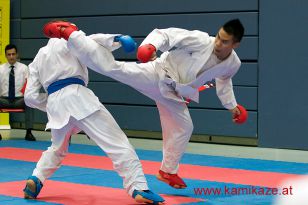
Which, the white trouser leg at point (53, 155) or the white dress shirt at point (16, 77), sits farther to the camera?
the white dress shirt at point (16, 77)

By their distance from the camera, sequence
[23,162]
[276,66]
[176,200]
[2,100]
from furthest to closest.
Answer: [2,100] < [276,66] < [23,162] < [176,200]

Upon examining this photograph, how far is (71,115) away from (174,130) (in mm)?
978

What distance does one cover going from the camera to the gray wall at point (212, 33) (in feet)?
31.4

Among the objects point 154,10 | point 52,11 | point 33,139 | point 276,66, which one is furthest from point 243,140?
point 52,11

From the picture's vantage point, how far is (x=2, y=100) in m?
10.4

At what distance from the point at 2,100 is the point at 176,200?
5.85 m

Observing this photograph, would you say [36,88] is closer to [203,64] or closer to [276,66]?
[203,64]

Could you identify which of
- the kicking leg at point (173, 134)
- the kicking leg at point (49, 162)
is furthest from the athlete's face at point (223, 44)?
the kicking leg at point (49, 162)

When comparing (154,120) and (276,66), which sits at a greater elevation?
(276,66)

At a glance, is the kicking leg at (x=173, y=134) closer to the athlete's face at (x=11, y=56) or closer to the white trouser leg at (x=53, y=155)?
the white trouser leg at (x=53, y=155)

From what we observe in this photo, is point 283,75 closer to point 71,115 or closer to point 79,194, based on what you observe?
point 79,194

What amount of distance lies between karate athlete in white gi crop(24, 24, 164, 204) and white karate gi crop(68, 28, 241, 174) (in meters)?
0.23

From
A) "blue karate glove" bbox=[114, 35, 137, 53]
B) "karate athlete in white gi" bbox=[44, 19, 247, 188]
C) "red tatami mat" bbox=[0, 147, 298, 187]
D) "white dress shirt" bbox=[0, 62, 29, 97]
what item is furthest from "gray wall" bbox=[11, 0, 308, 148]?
"blue karate glove" bbox=[114, 35, 137, 53]

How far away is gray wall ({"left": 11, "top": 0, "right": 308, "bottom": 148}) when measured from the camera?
959 centimetres
